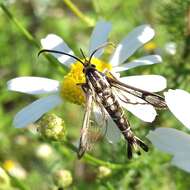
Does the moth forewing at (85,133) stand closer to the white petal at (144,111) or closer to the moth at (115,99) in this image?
the moth at (115,99)

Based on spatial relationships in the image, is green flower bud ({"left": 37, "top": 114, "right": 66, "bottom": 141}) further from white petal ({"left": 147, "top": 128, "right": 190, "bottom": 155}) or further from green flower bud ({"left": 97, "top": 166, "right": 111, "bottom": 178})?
white petal ({"left": 147, "top": 128, "right": 190, "bottom": 155})

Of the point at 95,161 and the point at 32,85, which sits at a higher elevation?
the point at 32,85

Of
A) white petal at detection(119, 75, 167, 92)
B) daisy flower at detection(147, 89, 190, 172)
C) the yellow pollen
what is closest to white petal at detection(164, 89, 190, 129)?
daisy flower at detection(147, 89, 190, 172)

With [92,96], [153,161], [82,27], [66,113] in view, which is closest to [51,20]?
[82,27]

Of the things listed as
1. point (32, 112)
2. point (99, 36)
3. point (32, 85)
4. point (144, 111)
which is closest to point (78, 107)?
point (99, 36)

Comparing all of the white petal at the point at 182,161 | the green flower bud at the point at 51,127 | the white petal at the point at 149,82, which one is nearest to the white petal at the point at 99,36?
the white petal at the point at 149,82

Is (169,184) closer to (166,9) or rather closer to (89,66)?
(166,9)

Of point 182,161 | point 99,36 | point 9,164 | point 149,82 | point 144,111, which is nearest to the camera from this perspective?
point 182,161

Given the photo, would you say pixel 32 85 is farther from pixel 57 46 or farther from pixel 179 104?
pixel 179 104
